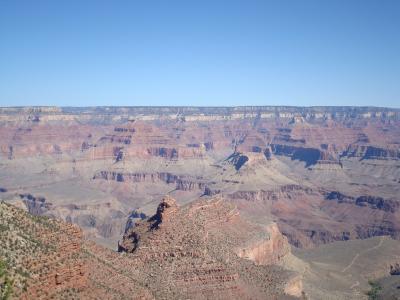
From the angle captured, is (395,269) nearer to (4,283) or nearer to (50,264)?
(50,264)

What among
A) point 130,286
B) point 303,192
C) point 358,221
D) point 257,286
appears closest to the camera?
point 130,286

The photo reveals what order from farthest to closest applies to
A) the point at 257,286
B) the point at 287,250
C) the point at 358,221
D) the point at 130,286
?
the point at 358,221 → the point at 287,250 → the point at 257,286 → the point at 130,286

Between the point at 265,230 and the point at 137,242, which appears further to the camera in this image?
the point at 265,230

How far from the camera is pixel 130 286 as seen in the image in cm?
4809

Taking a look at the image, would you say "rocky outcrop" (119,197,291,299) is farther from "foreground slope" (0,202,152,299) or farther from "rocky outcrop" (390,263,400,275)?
"rocky outcrop" (390,263,400,275)

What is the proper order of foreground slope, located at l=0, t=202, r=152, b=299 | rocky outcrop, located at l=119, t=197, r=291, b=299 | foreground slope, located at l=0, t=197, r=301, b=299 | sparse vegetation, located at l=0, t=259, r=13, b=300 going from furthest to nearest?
rocky outcrop, located at l=119, t=197, r=291, b=299 < foreground slope, located at l=0, t=197, r=301, b=299 < foreground slope, located at l=0, t=202, r=152, b=299 < sparse vegetation, located at l=0, t=259, r=13, b=300

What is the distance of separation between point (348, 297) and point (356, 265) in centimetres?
2348

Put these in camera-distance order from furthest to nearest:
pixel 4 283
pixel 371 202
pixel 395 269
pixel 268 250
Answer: pixel 371 202
pixel 395 269
pixel 268 250
pixel 4 283

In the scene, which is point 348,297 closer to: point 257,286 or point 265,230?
point 265,230

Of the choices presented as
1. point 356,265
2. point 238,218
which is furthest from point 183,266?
point 356,265

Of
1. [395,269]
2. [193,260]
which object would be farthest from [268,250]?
[193,260]

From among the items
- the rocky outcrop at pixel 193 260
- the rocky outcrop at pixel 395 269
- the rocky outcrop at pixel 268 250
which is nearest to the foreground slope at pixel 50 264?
the rocky outcrop at pixel 193 260

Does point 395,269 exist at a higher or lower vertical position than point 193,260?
lower

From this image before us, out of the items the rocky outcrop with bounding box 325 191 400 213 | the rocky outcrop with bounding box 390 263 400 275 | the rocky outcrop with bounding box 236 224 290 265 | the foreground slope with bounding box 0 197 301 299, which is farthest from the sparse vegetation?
the rocky outcrop with bounding box 325 191 400 213
